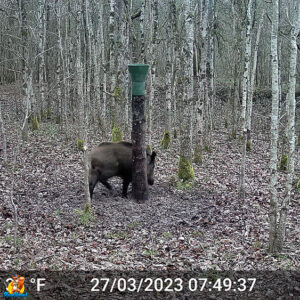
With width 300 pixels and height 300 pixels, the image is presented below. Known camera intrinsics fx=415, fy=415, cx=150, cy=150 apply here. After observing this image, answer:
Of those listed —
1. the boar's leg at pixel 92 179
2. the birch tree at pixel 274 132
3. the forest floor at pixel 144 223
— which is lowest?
the forest floor at pixel 144 223

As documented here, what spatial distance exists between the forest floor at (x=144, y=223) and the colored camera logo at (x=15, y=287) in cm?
71

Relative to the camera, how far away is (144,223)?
9.34 metres

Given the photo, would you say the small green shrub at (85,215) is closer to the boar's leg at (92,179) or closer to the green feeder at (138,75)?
the boar's leg at (92,179)

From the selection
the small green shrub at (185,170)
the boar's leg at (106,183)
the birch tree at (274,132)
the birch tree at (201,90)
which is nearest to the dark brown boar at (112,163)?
the boar's leg at (106,183)

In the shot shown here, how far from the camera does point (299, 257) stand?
23.6 feet

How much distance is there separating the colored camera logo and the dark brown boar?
5.14 metres

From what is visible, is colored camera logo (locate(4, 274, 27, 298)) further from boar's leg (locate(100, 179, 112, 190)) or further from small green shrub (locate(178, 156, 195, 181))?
small green shrub (locate(178, 156, 195, 181))

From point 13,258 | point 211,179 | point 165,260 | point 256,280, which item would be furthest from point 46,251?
point 211,179

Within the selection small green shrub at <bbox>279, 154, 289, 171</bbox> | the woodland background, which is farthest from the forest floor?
small green shrub at <bbox>279, 154, 289, 171</bbox>

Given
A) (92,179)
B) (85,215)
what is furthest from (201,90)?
(85,215)

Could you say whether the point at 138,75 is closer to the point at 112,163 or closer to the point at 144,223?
the point at 112,163

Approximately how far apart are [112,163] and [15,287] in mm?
5955

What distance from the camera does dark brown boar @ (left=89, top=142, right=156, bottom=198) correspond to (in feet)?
36.5

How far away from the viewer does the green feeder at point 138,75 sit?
33.6ft
